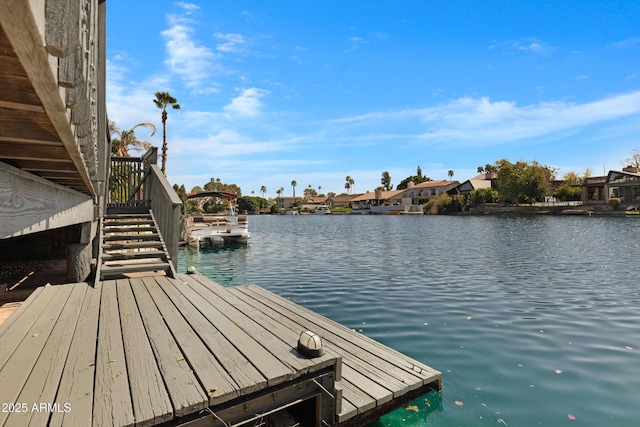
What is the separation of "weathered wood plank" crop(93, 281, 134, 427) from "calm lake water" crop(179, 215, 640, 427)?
265cm

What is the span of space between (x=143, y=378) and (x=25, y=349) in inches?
57.1

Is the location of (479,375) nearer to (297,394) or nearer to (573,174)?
(297,394)

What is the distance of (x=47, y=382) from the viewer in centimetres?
261

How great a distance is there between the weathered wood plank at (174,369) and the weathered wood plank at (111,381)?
Result: 26 centimetres

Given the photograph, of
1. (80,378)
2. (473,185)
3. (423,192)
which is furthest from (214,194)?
(423,192)

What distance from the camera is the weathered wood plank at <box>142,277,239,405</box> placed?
251 centimetres

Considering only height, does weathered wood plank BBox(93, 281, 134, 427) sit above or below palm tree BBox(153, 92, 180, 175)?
below

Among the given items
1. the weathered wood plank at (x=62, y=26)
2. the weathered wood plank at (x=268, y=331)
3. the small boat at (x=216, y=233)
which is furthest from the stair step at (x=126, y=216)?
the small boat at (x=216, y=233)

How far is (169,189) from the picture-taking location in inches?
322

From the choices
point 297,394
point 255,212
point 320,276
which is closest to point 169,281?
point 297,394

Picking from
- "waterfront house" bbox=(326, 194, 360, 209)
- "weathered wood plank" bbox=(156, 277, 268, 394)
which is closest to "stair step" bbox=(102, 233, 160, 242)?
"weathered wood plank" bbox=(156, 277, 268, 394)

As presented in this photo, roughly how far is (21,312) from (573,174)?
93.7 meters

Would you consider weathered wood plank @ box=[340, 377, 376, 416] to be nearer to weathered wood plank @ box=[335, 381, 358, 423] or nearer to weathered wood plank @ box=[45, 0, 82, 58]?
weathered wood plank @ box=[335, 381, 358, 423]

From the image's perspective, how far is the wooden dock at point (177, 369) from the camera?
2.38m
